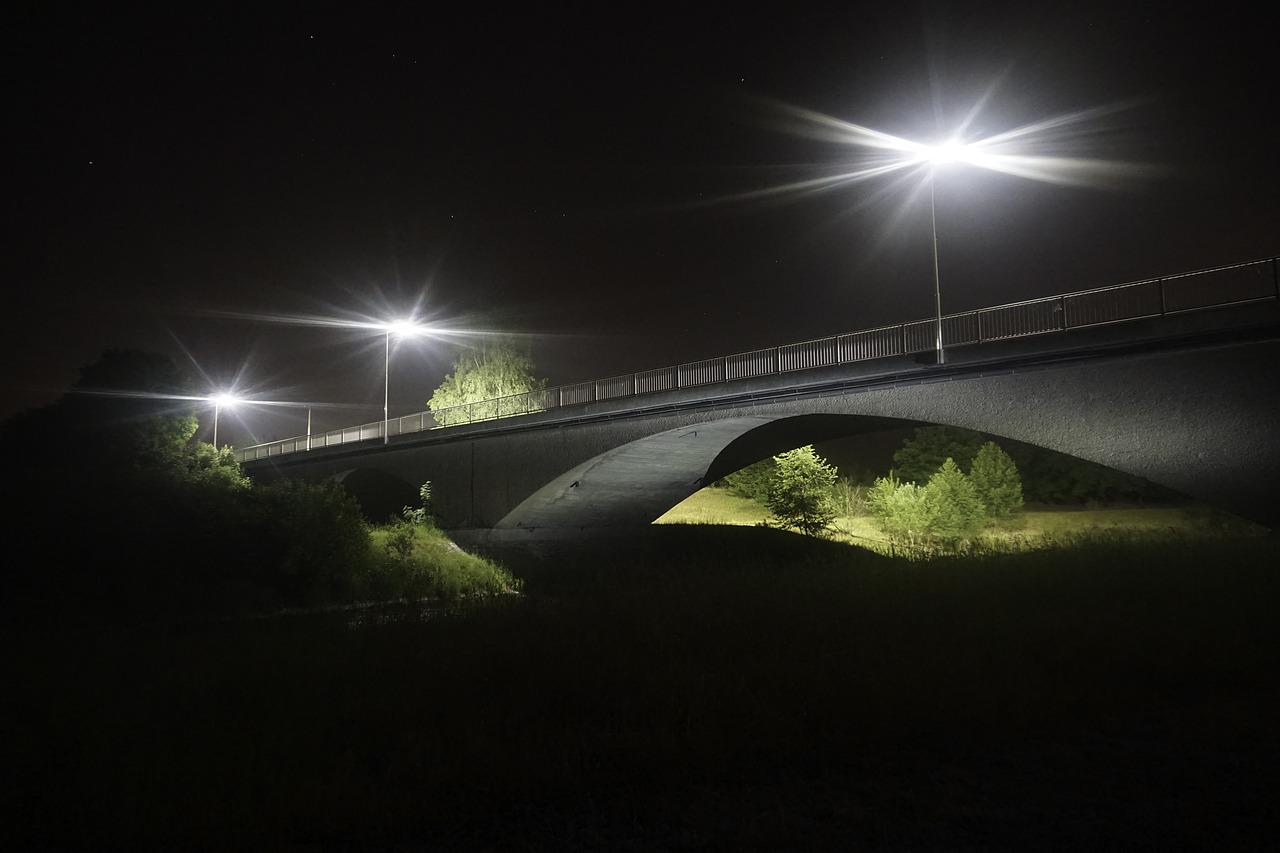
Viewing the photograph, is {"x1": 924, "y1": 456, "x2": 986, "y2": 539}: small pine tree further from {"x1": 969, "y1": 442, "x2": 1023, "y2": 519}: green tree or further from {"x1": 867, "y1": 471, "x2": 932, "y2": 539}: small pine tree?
{"x1": 969, "y1": 442, "x2": 1023, "y2": 519}: green tree

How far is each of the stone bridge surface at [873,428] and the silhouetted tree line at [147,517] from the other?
870cm

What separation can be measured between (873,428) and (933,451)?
27.5 m

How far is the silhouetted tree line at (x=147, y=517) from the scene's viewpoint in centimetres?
1848

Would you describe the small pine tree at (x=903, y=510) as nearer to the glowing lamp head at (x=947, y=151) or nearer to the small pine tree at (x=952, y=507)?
the small pine tree at (x=952, y=507)

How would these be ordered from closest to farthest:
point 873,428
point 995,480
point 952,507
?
point 873,428 → point 952,507 → point 995,480

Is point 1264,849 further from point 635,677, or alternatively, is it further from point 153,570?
point 153,570

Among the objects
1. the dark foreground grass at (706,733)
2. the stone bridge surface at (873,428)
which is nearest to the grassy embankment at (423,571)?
the stone bridge surface at (873,428)

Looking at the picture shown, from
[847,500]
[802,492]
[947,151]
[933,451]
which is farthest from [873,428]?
[933,451]

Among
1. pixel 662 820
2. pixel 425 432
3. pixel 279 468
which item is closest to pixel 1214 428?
pixel 662 820

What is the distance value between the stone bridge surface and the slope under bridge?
37 mm

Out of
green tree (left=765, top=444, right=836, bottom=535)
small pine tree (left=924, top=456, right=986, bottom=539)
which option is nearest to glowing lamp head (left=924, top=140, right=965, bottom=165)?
green tree (left=765, top=444, right=836, bottom=535)

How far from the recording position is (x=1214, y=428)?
15219mm

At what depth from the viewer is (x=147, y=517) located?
20.5 meters

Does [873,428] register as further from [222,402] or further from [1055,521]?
[222,402]
